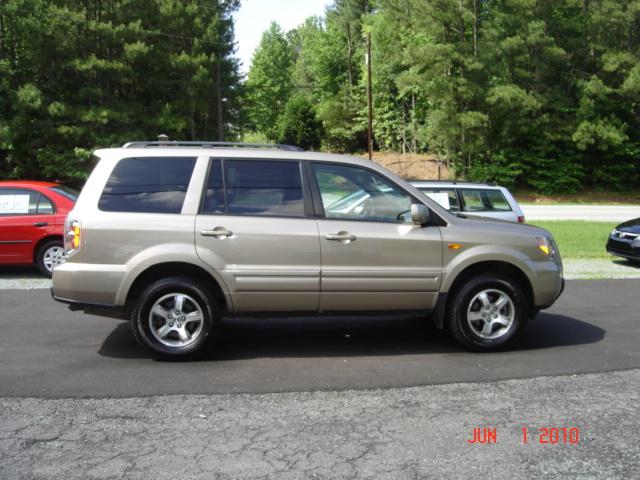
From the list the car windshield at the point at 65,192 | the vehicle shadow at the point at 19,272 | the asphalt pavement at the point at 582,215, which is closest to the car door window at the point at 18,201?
the car windshield at the point at 65,192

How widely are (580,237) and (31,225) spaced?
535 inches

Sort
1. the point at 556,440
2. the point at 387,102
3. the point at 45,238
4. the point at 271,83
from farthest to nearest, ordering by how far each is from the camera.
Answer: the point at 271,83 < the point at 387,102 < the point at 45,238 < the point at 556,440

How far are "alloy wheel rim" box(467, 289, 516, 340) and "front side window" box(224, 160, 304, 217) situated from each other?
1.94 metres

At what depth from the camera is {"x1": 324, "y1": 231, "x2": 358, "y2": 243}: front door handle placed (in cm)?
581

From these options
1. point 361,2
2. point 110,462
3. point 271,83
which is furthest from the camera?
point 271,83

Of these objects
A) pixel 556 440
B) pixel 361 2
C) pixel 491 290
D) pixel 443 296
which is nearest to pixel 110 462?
pixel 556 440

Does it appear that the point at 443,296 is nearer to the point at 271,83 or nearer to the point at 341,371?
the point at 341,371

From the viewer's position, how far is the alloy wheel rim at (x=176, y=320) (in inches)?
225

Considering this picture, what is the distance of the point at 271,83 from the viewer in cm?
7094

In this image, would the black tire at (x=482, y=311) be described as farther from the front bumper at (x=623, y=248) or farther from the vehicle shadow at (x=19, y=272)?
the vehicle shadow at (x=19, y=272)

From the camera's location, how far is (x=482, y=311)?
20.2ft

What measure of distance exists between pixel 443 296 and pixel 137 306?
2.86m

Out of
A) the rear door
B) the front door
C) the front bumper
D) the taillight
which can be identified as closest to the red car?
the taillight

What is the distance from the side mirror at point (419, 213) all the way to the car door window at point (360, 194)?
0.20 meters
